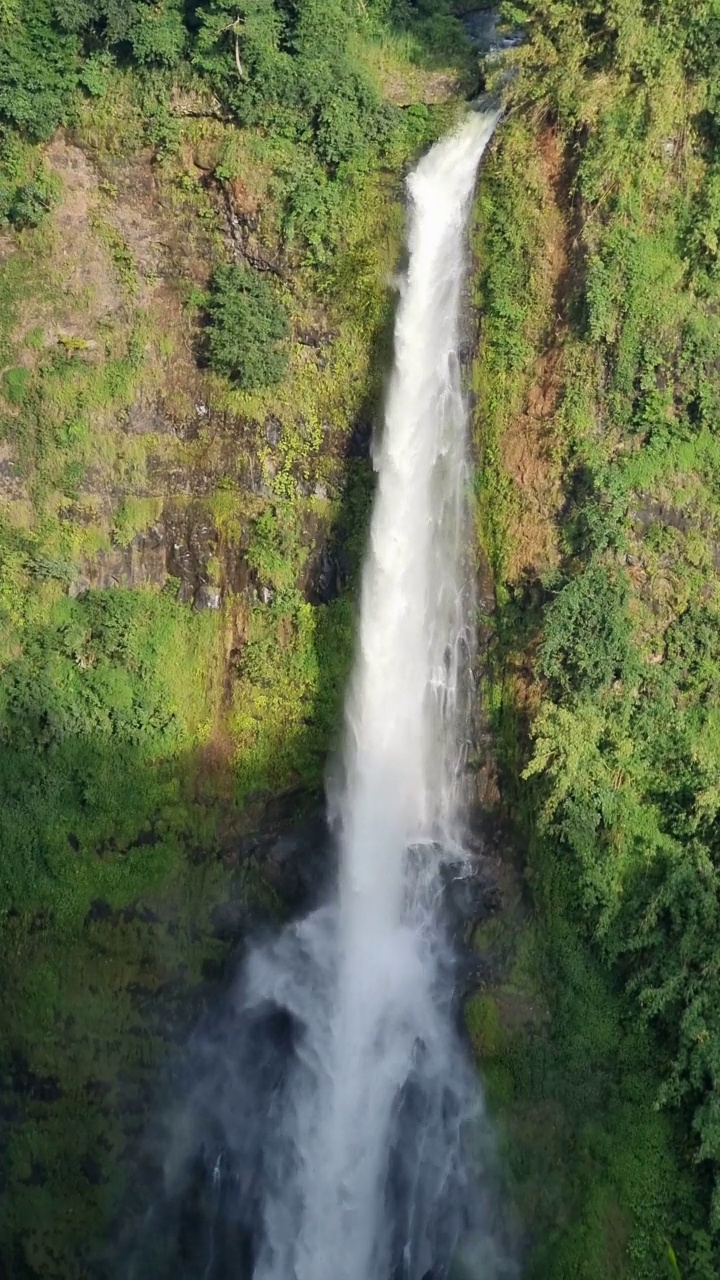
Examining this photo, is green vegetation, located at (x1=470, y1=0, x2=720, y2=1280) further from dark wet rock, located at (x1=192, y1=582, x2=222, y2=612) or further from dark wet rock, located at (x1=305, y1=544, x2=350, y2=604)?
dark wet rock, located at (x1=192, y1=582, x2=222, y2=612)

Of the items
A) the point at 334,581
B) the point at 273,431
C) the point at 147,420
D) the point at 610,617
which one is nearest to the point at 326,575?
the point at 334,581

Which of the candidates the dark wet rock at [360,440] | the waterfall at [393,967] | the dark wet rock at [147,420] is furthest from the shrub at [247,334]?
the waterfall at [393,967]

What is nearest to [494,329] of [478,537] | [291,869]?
[478,537]

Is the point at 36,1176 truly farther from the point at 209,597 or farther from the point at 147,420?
the point at 147,420

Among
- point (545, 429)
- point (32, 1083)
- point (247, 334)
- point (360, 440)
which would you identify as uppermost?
point (247, 334)

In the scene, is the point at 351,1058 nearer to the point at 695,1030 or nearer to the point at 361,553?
the point at 695,1030

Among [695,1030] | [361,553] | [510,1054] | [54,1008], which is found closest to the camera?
[695,1030]

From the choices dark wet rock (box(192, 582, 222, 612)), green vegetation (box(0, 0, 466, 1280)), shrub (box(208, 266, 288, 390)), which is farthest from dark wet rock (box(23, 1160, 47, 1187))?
shrub (box(208, 266, 288, 390))
